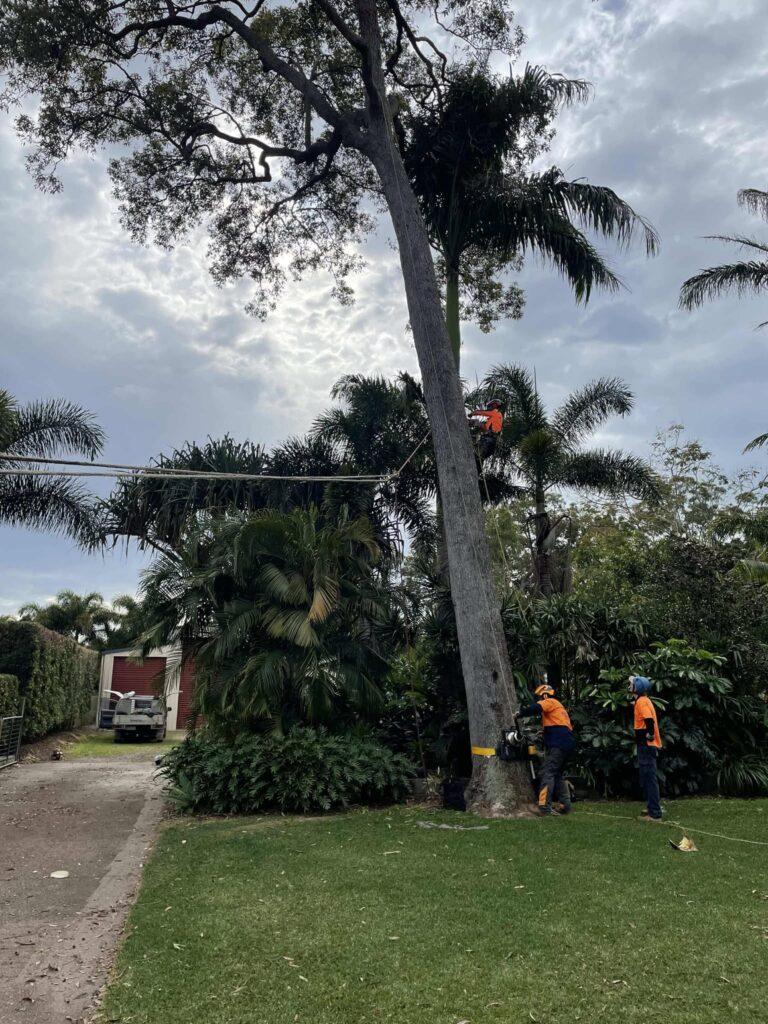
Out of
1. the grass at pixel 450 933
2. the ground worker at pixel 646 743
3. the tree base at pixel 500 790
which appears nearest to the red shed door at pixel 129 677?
the tree base at pixel 500 790

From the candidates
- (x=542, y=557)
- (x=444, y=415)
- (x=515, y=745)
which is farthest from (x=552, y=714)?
(x=542, y=557)

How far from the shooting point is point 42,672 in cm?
1889

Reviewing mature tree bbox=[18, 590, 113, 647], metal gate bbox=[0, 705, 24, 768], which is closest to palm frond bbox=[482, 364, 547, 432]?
metal gate bbox=[0, 705, 24, 768]

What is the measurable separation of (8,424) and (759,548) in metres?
19.8

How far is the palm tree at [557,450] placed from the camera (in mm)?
17422

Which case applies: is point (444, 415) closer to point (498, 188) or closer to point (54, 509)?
point (498, 188)

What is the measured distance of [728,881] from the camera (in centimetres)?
591

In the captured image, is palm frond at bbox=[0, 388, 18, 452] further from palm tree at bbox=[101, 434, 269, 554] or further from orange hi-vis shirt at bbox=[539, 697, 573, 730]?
orange hi-vis shirt at bbox=[539, 697, 573, 730]

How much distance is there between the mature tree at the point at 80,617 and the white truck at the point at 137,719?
1903 centimetres

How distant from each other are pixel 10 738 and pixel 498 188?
588 inches

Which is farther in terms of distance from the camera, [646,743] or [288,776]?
[288,776]

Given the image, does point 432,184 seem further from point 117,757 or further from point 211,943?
point 117,757

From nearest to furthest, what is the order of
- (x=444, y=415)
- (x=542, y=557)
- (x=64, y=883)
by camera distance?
(x=64, y=883) → (x=444, y=415) → (x=542, y=557)

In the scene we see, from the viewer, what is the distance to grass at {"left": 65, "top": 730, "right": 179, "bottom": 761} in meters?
19.7
